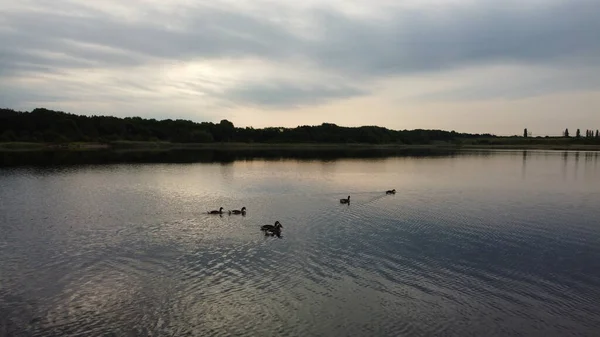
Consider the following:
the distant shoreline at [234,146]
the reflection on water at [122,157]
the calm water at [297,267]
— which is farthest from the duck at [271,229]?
the distant shoreline at [234,146]

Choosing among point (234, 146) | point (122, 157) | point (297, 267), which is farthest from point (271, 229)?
point (234, 146)

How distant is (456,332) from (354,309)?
219 centimetres

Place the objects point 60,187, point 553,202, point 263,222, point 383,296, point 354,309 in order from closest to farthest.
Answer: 1. point 354,309
2. point 383,296
3. point 263,222
4. point 553,202
5. point 60,187

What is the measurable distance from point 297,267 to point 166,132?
126 metres

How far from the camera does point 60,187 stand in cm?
2995

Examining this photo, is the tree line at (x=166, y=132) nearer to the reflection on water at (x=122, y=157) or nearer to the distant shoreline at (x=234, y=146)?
the distant shoreline at (x=234, y=146)

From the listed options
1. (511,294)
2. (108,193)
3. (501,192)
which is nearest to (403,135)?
(501,192)

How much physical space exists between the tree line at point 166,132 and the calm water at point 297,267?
87998 mm

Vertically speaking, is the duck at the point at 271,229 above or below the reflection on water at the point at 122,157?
below

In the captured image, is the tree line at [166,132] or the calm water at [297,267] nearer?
the calm water at [297,267]

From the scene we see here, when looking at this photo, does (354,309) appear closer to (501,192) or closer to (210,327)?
(210,327)

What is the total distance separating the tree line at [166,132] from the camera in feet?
334

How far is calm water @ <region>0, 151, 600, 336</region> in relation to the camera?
371 inches

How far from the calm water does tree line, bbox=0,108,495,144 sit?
87998mm
